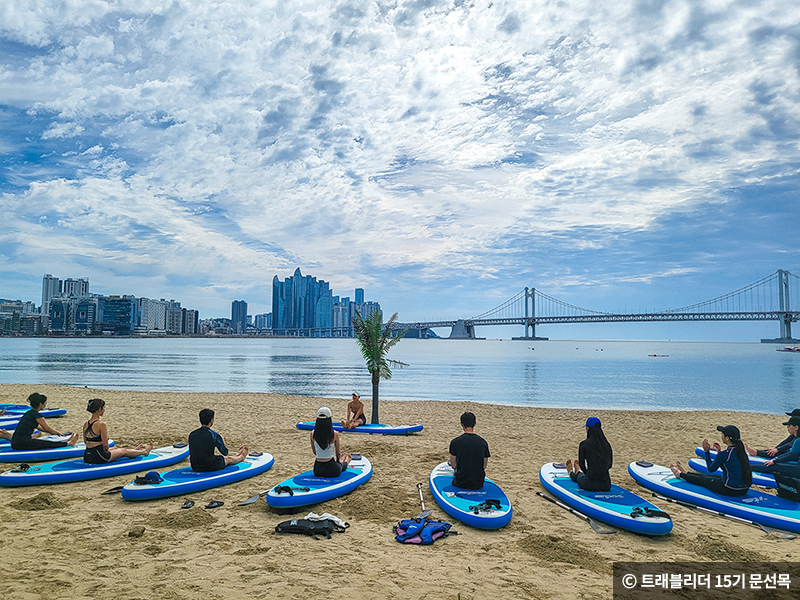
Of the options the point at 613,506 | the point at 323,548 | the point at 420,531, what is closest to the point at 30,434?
the point at 323,548

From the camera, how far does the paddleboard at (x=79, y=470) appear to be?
713 centimetres

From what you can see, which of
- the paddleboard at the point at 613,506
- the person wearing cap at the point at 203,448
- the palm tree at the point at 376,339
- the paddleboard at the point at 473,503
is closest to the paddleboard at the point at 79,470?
the person wearing cap at the point at 203,448

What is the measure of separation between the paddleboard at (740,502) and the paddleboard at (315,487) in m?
4.54

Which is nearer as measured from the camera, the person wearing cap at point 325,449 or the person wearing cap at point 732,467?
the person wearing cap at point 732,467

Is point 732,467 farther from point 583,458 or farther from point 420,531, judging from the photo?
point 420,531

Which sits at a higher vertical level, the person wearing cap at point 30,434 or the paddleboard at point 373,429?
the person wearing cap at point 30,434

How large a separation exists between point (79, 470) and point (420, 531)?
5610mm

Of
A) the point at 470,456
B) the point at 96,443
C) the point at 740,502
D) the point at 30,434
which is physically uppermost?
the point at 470,456

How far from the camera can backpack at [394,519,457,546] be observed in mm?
5285

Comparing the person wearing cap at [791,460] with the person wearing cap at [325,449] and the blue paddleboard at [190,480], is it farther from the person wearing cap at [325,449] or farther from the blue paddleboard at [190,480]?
the blue paddleboard at [190,480]

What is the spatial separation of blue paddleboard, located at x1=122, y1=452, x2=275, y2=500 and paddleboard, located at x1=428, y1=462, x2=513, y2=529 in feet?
9.87

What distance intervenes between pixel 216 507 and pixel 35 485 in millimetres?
3198

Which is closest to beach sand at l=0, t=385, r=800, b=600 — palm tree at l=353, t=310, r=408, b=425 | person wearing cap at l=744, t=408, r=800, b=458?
person wearing cap at l=744, t=408, r=800, b=458

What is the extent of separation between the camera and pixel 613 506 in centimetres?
600
